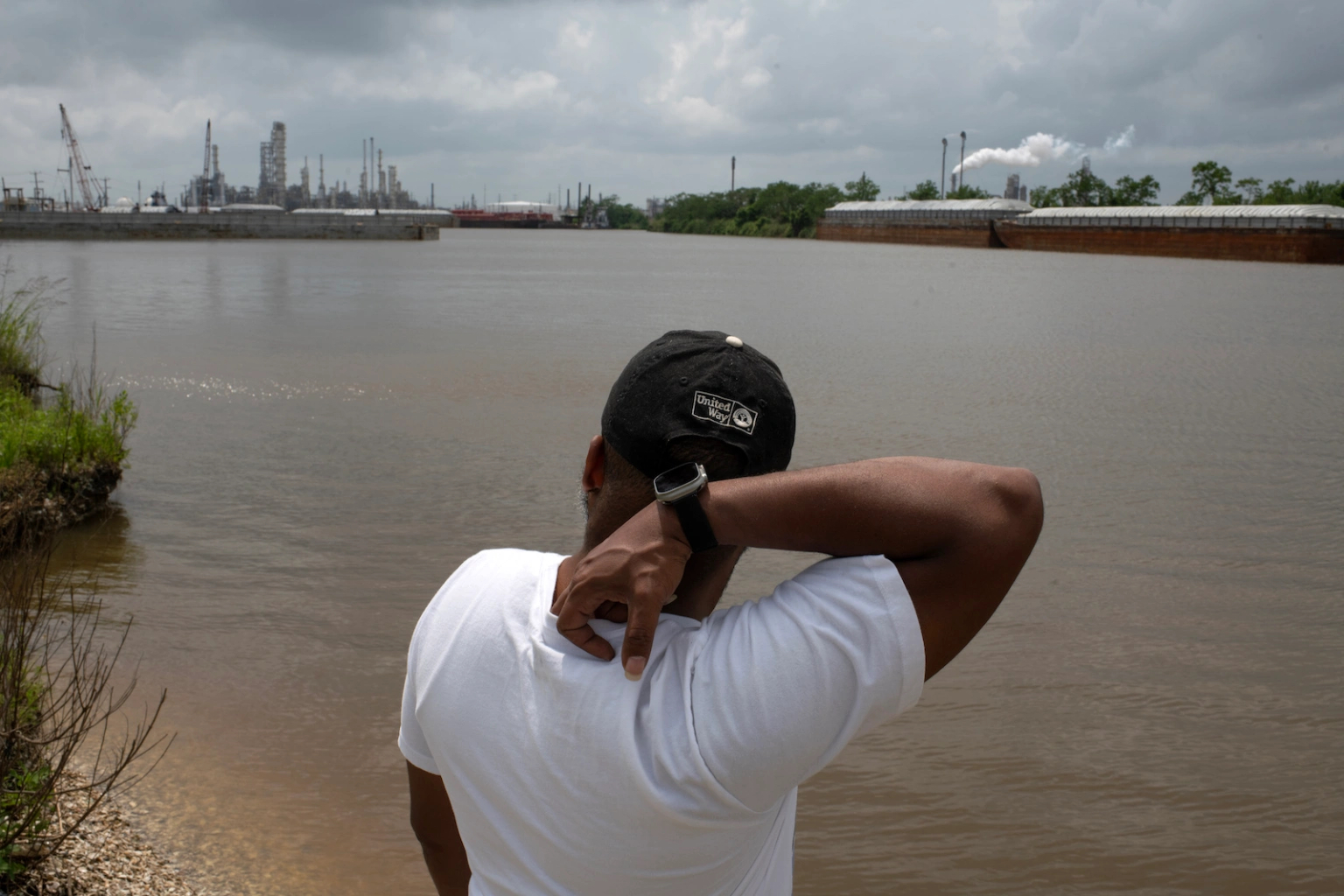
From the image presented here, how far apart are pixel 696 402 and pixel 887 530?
0.94 feet

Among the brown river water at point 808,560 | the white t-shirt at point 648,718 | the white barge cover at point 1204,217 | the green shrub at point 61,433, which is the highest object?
the white barge cover at point 1204,217

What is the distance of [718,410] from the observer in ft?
4.43

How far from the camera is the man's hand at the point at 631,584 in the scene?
124 cm

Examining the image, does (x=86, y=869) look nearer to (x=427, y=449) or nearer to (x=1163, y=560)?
(x=1163, y=560)

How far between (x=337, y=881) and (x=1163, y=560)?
6121mm

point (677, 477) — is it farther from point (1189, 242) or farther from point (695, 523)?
point (1189, 242)

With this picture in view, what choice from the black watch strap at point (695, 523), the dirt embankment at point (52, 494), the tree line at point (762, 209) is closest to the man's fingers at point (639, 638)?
Answer: the black watch strap at point (695, 523)

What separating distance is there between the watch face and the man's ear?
19 centimetres

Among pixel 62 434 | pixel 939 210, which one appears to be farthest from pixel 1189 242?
pixel 62 434

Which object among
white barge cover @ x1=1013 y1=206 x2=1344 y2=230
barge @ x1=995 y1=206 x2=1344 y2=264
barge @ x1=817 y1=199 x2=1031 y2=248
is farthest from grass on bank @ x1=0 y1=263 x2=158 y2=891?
barge @ x1=817 y1=199 x2=1031 y2=248

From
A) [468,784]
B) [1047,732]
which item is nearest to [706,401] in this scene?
[468,784]

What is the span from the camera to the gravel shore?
2977mm

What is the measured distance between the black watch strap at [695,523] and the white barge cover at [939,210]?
8974cm

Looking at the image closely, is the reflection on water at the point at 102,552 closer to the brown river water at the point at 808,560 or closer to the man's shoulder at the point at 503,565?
the brown river water at the point at 808,560
